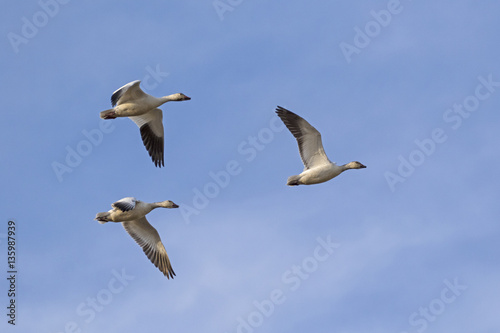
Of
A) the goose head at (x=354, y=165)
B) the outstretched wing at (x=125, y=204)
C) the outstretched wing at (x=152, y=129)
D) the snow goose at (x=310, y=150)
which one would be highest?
the outstretched wing at (x=152, y=129)

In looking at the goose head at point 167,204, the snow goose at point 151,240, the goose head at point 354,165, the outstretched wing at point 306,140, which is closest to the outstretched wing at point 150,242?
the snow goose at point 151,240

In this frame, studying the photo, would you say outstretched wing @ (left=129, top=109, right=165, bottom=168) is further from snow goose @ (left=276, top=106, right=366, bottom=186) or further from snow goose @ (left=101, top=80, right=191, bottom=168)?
snow goose @ (left=276, top=106, right=366, bottom=186)

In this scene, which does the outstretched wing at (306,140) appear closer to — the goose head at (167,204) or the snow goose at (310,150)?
the snow goose at (310,150)

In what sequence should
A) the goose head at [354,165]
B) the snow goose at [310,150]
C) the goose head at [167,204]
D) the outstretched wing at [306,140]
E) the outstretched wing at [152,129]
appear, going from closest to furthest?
the snow goose at [310,150] → the outstretched wing at [306,140] → the goose head at [354,165] → the goose head at [167,204] → the outstretched wing at [152,129]

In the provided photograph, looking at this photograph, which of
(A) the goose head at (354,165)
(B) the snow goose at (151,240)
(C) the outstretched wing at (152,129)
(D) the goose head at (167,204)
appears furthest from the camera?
(C) the outstretched wing at (152,129)

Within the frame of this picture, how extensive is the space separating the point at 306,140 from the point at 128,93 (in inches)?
201

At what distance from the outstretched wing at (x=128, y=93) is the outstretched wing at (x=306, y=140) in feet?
13.3

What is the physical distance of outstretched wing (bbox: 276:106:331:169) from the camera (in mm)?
22922

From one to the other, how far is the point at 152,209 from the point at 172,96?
3596 millimetres

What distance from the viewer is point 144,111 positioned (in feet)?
79.4

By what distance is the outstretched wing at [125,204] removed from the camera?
21.5 metres

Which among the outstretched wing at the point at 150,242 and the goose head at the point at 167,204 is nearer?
the goose head at the point at 167,204

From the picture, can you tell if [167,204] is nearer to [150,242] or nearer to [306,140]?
[150,242]

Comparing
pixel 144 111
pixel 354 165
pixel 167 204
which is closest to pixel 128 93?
pixel 144 111
